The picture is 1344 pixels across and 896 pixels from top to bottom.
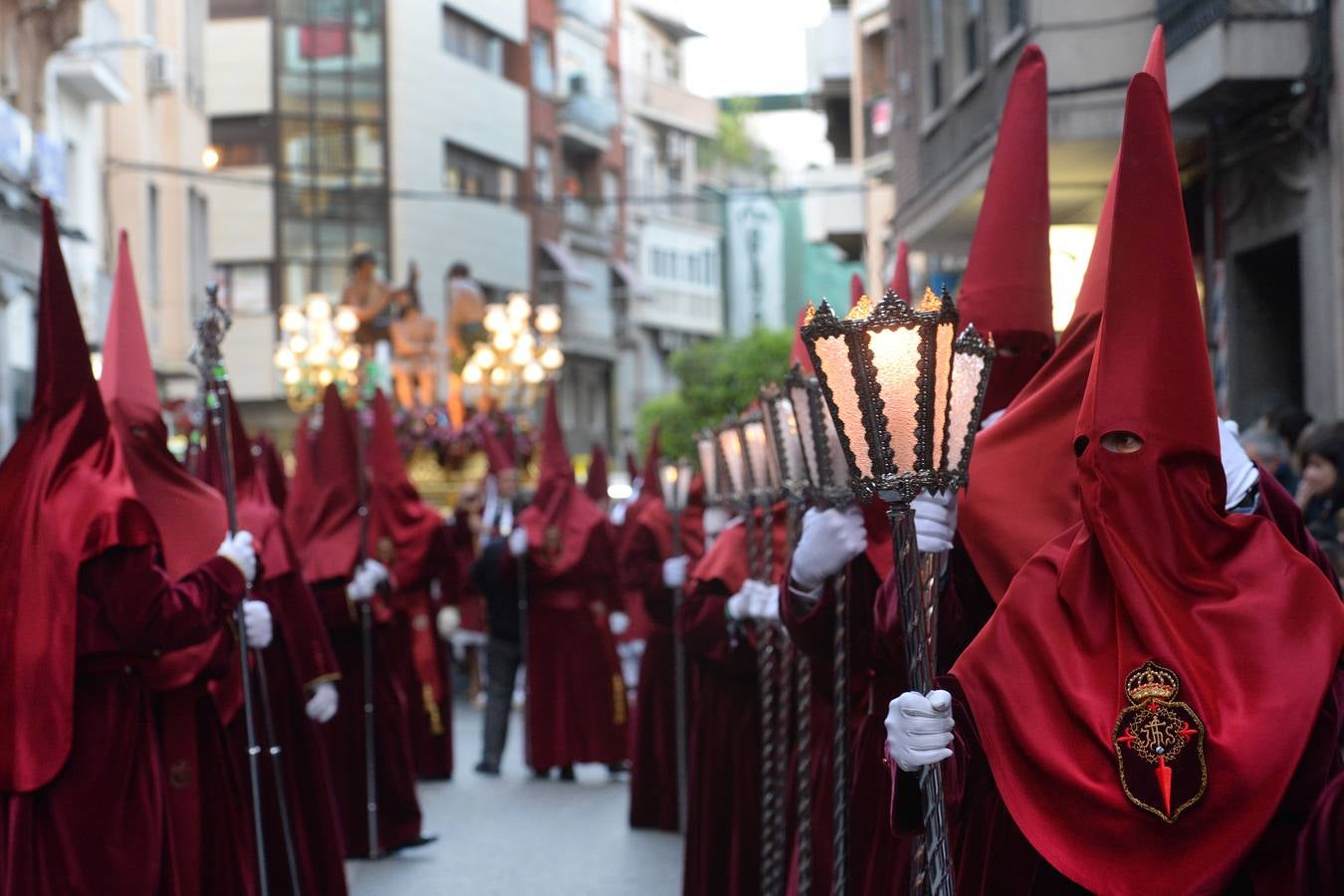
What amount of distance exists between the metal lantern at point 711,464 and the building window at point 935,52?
12.0 meters

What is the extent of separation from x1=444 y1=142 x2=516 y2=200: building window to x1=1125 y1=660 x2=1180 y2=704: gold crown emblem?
4693 cm

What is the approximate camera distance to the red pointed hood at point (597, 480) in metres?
17.3

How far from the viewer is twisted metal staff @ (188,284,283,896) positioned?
700cm

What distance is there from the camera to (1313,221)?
511 inches

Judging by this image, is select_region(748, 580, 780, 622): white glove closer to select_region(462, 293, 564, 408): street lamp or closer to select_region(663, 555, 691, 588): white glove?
select_region(663, 555, 691, 588): white glove

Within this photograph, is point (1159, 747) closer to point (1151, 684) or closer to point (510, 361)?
point (1151, 684)

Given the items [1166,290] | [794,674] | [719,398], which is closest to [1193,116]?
[794,674]

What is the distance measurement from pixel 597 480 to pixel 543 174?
4039 cm

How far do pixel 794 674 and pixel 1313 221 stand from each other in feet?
21.9

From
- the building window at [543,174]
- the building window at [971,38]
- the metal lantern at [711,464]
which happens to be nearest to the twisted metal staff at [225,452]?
the metal lantern at [711,464]

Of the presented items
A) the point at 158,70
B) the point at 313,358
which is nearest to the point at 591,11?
the point at 158,70

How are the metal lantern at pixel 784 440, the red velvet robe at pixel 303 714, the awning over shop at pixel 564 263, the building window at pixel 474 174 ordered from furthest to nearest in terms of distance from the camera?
the awning over shop at pixel 564 263
the building window at pixel 474 174
the red velvet robe at pixel 303 714
the metal lantern at pixel 784 440

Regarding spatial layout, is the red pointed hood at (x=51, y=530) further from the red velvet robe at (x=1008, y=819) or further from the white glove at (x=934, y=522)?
the red velvet robe at (x=1008, y=819)

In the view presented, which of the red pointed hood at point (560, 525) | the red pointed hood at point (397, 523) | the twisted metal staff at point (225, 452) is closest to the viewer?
the twisted metal staff at point (225, 452)
